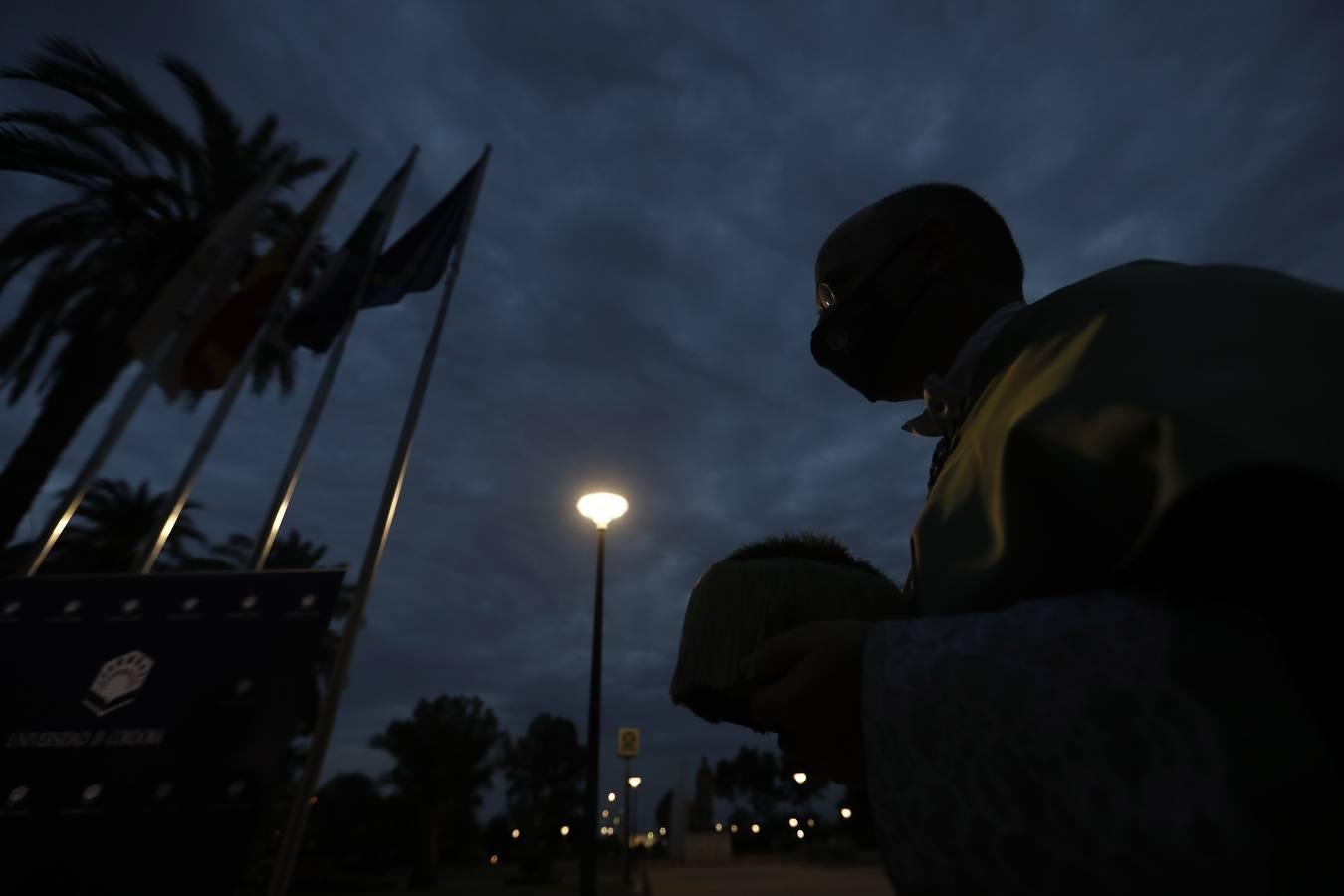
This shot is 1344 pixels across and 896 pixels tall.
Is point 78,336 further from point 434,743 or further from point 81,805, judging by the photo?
point 434,743

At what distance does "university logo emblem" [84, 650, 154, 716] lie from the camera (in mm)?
3549

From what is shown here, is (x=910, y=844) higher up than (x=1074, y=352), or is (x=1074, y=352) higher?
(x=1074, y=352)

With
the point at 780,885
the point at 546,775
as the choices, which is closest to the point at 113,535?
the point at 780,885

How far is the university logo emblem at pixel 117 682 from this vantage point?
3.55 meters

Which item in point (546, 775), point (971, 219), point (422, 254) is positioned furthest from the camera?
point (546, 775)

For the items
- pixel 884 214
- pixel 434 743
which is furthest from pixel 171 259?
pixel 434 743

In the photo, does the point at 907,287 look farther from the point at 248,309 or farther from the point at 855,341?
the point at 248,309

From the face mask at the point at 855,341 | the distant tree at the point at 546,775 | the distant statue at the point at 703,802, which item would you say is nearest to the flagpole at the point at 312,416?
the face mask at the point at 855,341

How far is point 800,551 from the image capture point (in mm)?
1044

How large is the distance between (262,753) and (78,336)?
1180cm

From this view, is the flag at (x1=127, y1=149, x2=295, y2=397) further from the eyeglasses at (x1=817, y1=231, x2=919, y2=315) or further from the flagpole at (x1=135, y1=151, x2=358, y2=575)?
the eyeglasses at (x1=817, y1=231, x2=919, y2=315)

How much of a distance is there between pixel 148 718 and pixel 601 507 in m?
7.81

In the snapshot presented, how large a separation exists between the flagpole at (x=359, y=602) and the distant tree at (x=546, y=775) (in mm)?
60095

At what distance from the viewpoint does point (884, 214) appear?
1.50 m
